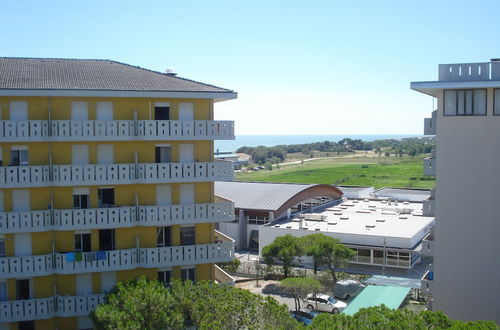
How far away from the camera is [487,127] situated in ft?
87.8

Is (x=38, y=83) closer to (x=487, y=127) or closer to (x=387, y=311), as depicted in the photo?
(x=387, y=311)

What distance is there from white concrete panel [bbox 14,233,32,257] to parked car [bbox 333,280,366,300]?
79.5 ft

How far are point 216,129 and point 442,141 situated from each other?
1089 cm

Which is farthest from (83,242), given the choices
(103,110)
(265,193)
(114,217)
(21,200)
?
(265,193)

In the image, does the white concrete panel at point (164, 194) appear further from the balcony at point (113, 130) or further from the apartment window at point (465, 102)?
the apartment window at point (465, 102)

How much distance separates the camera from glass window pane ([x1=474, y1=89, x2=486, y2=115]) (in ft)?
87.6

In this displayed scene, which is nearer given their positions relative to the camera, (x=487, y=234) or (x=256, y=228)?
(x=487, y=234)

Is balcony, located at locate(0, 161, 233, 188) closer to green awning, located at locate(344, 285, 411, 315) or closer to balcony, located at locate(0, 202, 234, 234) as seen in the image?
balcony, located at locate(0, 202, 234, 234)

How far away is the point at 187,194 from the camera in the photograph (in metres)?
27.9

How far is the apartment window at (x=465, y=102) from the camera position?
2675 cm

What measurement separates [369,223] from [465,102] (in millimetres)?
30298

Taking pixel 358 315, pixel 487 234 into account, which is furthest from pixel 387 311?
pixel 487 234

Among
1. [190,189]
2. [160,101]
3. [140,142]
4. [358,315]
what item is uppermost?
[160,101]

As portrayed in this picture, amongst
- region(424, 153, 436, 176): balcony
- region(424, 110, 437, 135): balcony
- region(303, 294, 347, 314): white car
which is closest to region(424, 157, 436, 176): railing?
region(424, 153, 436, 176): balcony
